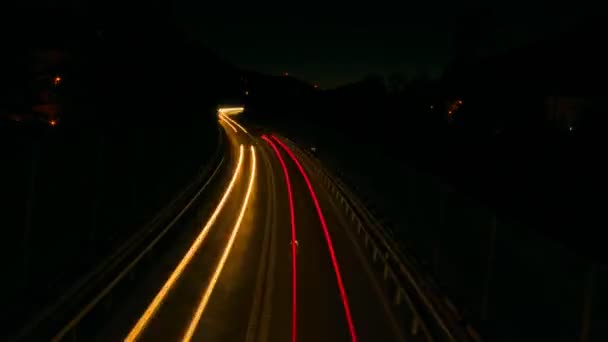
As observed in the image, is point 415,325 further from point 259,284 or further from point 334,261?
point 334,261

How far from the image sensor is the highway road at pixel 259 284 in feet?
43.9

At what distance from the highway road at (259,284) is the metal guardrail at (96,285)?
559 mm

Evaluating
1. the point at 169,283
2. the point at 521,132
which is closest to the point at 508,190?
the point at 521,132

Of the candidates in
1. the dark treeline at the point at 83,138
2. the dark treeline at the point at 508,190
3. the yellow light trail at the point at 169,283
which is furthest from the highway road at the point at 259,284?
the dark treeline at the point at 508,190

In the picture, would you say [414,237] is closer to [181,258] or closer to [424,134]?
[181,258]

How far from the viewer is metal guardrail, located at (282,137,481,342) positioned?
11805 mm

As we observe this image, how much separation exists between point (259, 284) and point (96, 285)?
16.0 ft

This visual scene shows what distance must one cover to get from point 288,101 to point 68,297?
93025 millimetres

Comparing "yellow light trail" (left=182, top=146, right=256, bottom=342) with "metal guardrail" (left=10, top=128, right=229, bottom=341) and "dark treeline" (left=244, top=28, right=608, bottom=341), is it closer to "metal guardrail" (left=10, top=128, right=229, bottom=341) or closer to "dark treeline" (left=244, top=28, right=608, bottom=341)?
"metal guardrail" (left=10, top=128, right=229, bottom=341)

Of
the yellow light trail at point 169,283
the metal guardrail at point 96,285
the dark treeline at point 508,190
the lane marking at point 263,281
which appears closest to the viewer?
the dark treeline at point 508,190

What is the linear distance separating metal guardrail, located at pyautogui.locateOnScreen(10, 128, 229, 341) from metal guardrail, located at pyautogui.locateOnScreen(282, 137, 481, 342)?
612cm

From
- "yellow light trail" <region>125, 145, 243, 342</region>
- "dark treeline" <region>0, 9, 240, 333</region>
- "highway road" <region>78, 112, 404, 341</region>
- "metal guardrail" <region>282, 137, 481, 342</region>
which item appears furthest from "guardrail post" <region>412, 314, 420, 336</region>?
"dark treeline" <region>0, 9, 240, 333</region>

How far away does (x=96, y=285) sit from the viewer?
13195 mm

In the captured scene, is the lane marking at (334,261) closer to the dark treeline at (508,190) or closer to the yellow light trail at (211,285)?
the dark treeline at (508,190)
